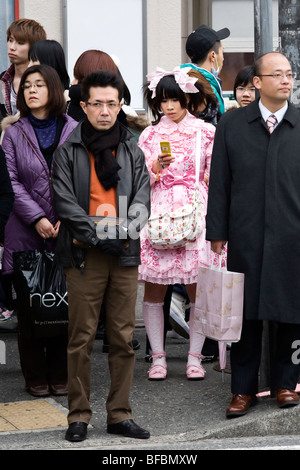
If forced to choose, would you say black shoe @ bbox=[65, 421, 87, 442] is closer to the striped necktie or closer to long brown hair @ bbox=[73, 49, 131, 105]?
the striped necktie

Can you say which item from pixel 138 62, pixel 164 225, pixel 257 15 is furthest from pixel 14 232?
pixel 138 62

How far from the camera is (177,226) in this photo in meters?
7.01

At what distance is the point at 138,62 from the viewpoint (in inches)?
478

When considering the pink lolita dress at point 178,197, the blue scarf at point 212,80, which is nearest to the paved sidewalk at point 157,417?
the pink lolita dress at point 178,197

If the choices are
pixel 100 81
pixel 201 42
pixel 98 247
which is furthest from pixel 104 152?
pixel 201 42

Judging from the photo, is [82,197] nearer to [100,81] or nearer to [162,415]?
[100,81]

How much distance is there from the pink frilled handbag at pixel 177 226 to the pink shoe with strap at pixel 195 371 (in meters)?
0.80

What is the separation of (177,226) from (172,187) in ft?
0.98

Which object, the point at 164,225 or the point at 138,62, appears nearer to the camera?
the point at 164,225

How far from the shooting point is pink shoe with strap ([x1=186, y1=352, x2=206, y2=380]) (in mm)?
7121

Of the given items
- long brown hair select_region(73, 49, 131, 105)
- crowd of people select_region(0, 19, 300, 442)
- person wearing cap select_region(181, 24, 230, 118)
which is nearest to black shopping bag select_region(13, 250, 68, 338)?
crowd of people select_region(0, 19, 300, 442)

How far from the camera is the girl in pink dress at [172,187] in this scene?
7.13 m

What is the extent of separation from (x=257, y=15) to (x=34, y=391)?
272 centimetres

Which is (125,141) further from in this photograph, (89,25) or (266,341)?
(89,25)
